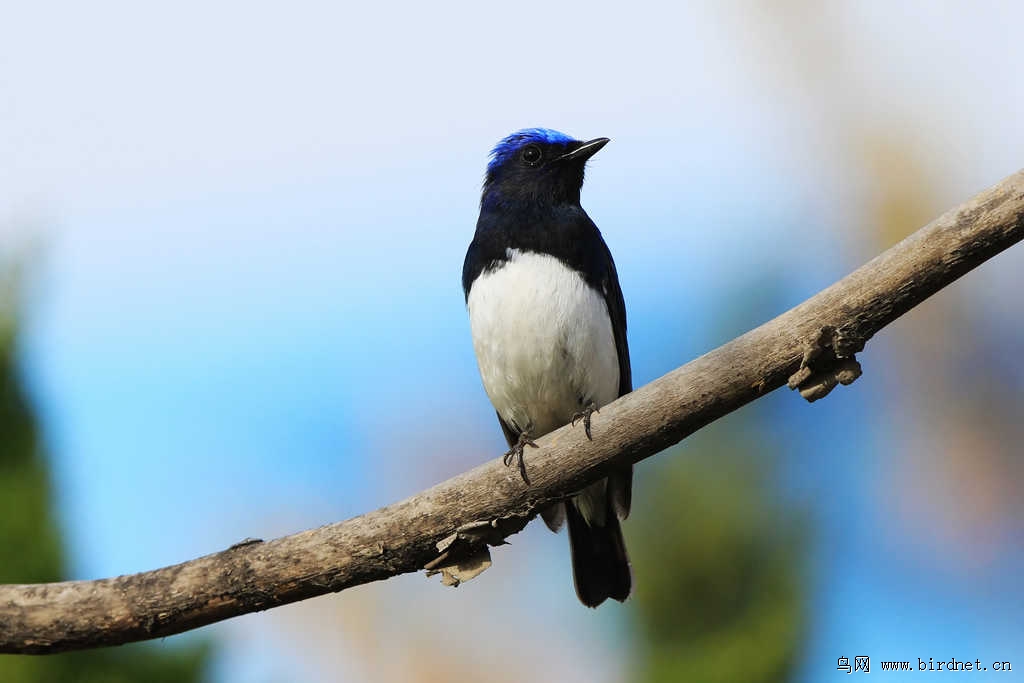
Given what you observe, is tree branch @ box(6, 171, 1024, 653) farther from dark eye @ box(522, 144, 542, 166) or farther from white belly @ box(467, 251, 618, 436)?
dark eye @ box(522, 144, 542, 166)

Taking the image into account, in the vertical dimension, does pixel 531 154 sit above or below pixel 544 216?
above

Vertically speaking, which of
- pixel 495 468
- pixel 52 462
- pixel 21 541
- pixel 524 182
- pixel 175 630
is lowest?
pixel 175 630

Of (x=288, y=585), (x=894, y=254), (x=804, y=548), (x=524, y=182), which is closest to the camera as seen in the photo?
(x=894, y=254)

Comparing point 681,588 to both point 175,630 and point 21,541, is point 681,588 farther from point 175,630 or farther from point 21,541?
point 21,541

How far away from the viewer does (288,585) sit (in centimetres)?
385

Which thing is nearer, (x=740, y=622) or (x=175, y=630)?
(x=175, y=630)

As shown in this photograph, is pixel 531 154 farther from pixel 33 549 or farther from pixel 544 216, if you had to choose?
pixel 33 549

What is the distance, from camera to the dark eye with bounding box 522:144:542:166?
594 centimetres

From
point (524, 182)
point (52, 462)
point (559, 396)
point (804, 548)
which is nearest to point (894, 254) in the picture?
point (559, 396)

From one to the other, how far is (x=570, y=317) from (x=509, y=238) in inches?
21.6

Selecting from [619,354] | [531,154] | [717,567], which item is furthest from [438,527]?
[531,154]

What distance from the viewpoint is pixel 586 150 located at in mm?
5863

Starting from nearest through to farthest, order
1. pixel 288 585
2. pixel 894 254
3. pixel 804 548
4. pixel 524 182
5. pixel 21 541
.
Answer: pixel 894 254 → pixel 288 585 → pixel 21 541 → pixel 524 182 → pixel 804 548

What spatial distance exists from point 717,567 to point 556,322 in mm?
1798
